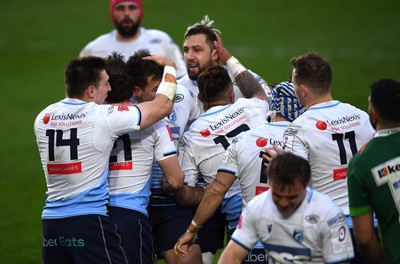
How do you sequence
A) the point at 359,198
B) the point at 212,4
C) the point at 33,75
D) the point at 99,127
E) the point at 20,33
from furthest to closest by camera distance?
the point at 212,4, the point at 20,33, the point at 33,75, the point at 99,127, the point at 359,198

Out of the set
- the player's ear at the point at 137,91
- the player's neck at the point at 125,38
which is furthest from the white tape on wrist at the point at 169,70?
the player's neck at the point at 125,38

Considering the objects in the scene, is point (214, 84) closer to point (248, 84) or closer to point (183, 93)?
point (183, 93)

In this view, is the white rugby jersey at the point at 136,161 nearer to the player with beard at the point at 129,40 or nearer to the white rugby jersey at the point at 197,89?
the white rugby jersey at the point at 197,89

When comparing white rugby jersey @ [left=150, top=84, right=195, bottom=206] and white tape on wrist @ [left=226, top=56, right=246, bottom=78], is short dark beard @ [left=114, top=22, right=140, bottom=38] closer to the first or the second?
white tape on wrist @ [left=226, top=56, right=246, bottom=78]

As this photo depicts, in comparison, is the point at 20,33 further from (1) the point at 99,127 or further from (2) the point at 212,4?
(1) the point at 99,127

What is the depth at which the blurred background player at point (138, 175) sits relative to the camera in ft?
24.9

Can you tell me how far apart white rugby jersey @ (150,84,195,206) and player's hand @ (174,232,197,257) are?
74 centimetres

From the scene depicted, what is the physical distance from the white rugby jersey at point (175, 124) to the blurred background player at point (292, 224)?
206 cm

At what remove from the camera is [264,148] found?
7.52 meters

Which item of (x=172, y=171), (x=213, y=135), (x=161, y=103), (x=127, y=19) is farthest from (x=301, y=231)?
(x=127, y=19)

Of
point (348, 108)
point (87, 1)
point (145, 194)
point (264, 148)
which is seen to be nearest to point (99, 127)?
point (145, 194)

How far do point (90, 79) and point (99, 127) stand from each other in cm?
47

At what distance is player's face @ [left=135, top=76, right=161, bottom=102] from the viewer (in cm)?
822

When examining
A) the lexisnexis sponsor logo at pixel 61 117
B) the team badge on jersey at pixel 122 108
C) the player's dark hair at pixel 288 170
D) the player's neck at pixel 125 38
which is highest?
the player's neck at pixel 125 38
